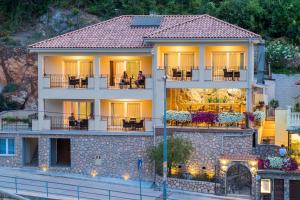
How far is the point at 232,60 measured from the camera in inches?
1896

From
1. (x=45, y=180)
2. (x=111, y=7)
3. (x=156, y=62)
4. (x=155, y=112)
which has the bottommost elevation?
(x=45, y=180)

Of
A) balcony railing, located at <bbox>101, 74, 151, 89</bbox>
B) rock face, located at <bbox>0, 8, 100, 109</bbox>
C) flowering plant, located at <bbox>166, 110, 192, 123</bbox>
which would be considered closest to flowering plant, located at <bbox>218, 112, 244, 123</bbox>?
flowering plant, located at <bbox>166, 110, 192, 123</bbox>

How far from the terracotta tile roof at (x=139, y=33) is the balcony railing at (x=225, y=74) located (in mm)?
2292

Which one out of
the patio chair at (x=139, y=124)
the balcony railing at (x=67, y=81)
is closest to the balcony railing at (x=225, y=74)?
the patio chair at (x=139, y=124)

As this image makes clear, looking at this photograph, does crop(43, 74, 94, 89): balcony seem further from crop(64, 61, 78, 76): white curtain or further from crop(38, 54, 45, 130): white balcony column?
crop(64, 61, 78, 76): white curtain

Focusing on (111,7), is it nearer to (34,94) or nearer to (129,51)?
(34,94)

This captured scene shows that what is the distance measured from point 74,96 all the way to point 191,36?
853 cm

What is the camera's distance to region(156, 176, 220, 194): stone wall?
141 ft

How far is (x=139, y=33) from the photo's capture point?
49500 millimetres

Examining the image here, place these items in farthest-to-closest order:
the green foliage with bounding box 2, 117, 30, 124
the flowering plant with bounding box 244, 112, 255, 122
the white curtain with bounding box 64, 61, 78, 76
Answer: the white curtain with bounding box 64, 61, 78, 76 < the green foliage with bounding box 2, 117, 30, 124 < the flowering plant with bounding box 244, 112, 255, 122

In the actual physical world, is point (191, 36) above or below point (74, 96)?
above

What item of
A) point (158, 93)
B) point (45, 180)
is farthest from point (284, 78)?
point (45, 180)

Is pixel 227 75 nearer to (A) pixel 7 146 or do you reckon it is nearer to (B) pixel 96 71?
(B) pixel 96 71

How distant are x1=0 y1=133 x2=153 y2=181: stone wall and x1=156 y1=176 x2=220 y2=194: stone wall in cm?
269
